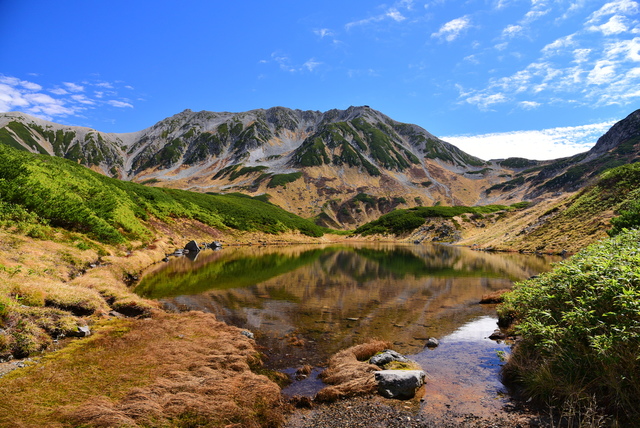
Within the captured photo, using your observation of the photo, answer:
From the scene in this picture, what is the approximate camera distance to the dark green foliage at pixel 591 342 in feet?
23.9

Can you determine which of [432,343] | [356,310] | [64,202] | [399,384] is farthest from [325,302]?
[64,202]

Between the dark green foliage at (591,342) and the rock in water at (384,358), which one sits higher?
the dark green foliage at (591,342)

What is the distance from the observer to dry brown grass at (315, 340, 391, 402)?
10324mm

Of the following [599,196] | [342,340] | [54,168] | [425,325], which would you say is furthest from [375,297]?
[599,196]

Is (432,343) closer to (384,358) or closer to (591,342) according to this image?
(384,358)

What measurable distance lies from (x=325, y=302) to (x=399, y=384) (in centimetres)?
1519

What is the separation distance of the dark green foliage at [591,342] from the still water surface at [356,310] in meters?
2.01

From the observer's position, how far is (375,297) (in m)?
27.3

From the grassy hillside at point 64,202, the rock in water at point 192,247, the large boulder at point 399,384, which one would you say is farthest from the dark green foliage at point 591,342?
the rock in water at point 192,247

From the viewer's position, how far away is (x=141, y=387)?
8805mm

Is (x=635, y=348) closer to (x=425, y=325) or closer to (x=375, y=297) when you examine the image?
(x=425, y=325)

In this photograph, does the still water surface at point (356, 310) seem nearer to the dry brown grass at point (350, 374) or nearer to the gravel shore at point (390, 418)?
the gravel shore at point (390, 418)

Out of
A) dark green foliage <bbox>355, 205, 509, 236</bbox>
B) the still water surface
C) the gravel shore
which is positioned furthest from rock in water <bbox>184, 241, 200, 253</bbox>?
dark green foliage <bbox>355, 205, 509, 236</bbox>

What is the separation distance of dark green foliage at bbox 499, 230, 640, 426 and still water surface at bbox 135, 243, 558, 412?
2.01 meters
